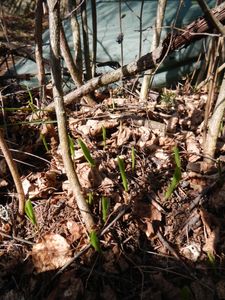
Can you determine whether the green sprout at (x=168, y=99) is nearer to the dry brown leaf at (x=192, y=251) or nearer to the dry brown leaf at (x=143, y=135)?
the dry brown leaf at (x=143, y=135)

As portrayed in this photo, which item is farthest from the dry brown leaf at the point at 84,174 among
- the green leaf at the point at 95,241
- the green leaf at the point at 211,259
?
the green leaf at the point at 211,259

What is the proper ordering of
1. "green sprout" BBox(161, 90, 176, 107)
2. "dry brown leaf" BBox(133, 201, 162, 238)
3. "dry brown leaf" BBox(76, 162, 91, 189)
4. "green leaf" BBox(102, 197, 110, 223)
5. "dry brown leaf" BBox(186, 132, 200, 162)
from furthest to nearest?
"green sprout" BBox(161, 90, 176, 107) → "dry brown leaf" BBox(186, 132, 200, 162) → "dry brown leaf" BBox(76, 162, 91, 189) → "dry brown leaf" BBox(133, 201, 162, 238) → "green leaf" BBox(102, 197, 110, 223)

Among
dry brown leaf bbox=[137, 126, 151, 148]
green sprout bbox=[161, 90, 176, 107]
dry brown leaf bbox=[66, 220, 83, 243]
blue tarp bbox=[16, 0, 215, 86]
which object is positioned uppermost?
blue tarp bbox=[16, 0, 215, 86]

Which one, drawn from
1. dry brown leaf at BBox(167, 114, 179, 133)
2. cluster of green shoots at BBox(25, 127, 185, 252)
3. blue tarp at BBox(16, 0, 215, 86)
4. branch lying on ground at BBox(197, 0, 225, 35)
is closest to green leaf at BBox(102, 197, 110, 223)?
cluster of green shoots at BBox(25, 127, 185, 252)

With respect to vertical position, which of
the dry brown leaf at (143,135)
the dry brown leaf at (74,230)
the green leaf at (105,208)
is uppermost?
the dry brown leaf at (143,135)

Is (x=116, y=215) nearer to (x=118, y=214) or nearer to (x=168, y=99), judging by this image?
(x=118, y=214)

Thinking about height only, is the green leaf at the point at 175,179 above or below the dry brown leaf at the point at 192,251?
above

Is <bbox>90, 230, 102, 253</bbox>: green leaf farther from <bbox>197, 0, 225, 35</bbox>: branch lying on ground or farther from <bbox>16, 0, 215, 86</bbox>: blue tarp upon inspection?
<bbox>16, 0, 215, 86</bbox>: blue tarp

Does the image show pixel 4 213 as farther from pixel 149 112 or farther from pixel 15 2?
pixel 15 2

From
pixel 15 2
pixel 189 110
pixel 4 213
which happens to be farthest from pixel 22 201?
pixel 15 2
